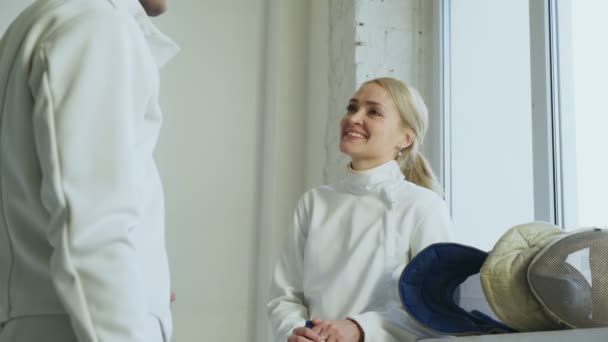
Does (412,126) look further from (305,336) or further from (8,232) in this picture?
(8,232)

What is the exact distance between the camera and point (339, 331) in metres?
1.42

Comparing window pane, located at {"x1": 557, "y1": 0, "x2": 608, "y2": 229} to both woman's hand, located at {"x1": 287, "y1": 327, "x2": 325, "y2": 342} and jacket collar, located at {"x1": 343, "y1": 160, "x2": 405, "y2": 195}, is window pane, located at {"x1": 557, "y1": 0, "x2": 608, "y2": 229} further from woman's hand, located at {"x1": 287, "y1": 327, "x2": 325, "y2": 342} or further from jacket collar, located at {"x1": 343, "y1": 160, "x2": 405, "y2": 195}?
woman's hand, located at {"x1": 287, "y1": 327, "x2": 325, "y2": 342}

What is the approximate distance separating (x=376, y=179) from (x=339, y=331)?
0.41 m

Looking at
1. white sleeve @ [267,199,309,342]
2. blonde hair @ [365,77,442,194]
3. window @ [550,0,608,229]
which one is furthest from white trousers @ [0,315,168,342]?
window @ [550,0,608,229]

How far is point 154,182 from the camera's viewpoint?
1.08m

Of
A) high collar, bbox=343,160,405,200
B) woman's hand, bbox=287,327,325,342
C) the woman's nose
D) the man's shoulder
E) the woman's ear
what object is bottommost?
woman's hand, bbox=287,327,325,342

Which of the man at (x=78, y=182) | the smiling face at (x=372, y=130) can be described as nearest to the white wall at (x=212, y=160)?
the smiling face at (x=372, y=130)

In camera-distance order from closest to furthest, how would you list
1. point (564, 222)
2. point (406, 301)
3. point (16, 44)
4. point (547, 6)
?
point (16, 44) → point (406, 301) → point (564, 222) → point (547, 6)

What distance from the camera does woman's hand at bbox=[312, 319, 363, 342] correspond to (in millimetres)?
1416

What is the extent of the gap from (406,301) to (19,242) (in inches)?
28.5

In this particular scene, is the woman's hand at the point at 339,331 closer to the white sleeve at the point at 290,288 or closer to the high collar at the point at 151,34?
the white sleeve at the point at 290,288

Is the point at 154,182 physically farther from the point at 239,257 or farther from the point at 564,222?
the point at 239,257

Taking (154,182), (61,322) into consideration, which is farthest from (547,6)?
(61,322)

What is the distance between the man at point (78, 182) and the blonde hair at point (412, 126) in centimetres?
85
